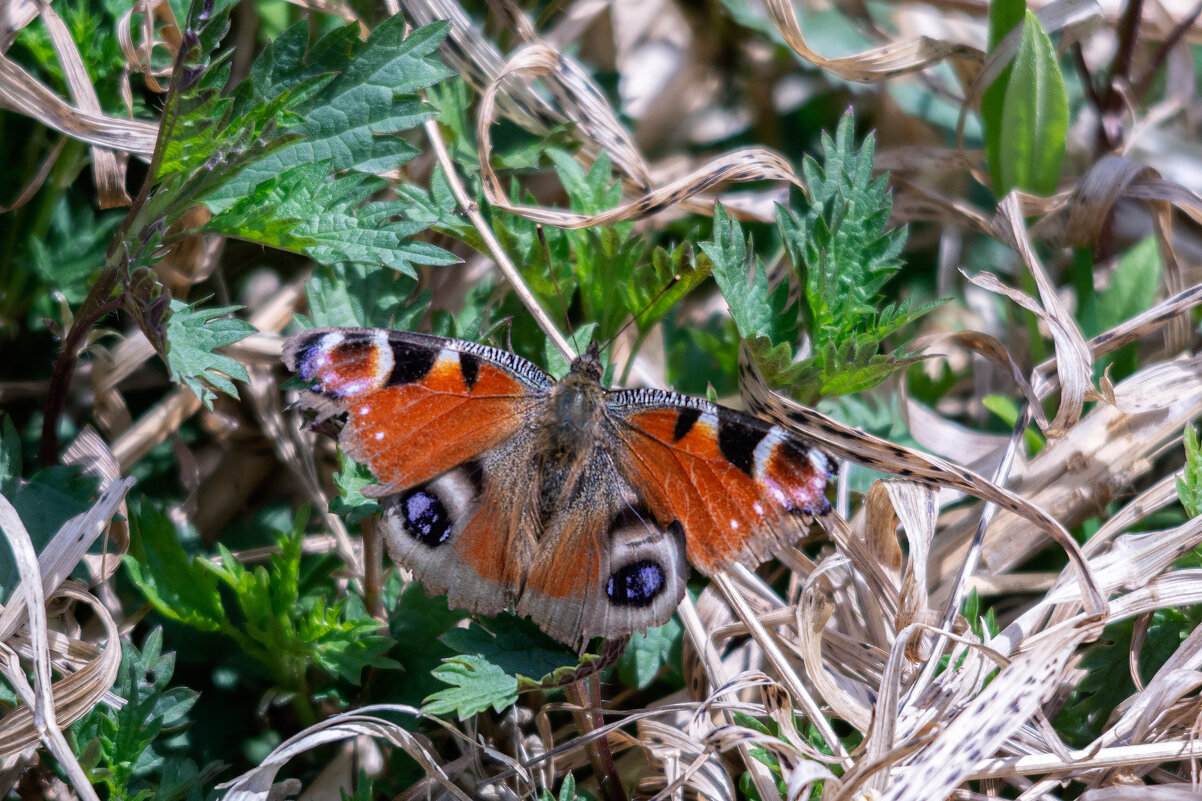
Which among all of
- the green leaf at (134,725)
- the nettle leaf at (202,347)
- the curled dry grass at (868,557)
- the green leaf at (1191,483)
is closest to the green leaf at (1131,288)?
the curled dry grass at (868,557)

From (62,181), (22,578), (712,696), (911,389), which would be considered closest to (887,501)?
(712,696)

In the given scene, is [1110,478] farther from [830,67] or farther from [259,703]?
[259,703]

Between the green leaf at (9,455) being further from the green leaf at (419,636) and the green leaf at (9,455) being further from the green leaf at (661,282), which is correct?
the green leaf at (661,282)

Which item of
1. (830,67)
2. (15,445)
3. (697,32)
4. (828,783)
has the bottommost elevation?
(828,783)

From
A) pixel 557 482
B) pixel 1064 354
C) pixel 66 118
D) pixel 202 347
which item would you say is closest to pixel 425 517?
pixel 557 482

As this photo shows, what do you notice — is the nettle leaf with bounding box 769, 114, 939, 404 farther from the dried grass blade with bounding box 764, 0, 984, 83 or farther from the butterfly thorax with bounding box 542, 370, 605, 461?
the dried grass blade with bounding box 764, 0, 984, 83

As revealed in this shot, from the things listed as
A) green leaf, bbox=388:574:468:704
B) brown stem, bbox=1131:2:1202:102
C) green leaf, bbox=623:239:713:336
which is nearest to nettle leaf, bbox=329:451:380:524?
green leaf, bbox=388:574:468:704

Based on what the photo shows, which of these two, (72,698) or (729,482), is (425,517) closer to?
(729,482)
